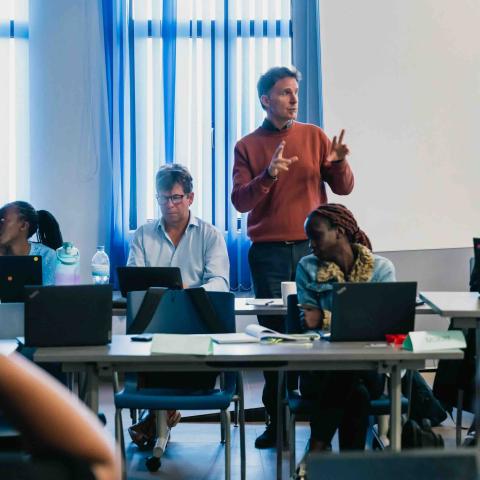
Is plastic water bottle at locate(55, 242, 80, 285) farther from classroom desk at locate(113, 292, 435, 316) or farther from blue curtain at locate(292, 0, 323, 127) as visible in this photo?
blue curtain at locate(292, 0, 323, 127)

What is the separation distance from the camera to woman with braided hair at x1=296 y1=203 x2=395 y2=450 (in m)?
2.91

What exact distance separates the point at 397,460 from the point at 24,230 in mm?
3212

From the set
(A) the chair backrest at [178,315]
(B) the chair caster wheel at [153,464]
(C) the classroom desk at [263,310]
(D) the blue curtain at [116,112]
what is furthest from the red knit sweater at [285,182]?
(D) the blue curtain at [116,112]

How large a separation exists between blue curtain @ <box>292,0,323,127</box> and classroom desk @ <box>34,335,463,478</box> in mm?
3061

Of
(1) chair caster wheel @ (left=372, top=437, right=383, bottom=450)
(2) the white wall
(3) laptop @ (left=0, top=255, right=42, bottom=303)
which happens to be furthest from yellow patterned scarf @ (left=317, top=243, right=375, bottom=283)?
(2) the white wall

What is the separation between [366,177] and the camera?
498 centimetres

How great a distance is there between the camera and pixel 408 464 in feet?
2.99

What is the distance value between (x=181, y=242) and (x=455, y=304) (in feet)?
4.78

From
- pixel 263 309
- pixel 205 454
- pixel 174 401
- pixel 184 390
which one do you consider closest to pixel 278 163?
pixel 263 309

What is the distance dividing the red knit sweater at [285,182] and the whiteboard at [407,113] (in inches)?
39.7

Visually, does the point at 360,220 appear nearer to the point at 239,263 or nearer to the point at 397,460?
the point at 239,263

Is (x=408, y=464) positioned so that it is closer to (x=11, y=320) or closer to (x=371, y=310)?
(x=371, y=310)

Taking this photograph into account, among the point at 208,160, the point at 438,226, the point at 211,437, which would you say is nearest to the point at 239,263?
the point at 208,160

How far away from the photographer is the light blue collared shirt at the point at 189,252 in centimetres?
393
